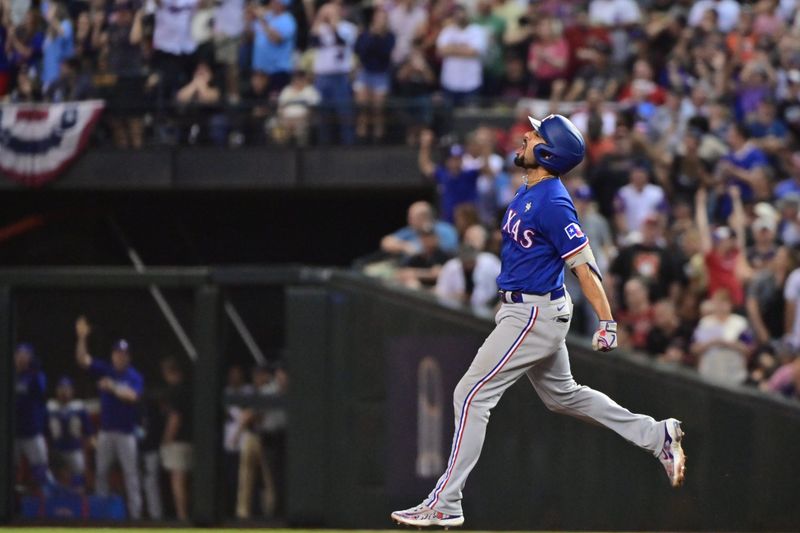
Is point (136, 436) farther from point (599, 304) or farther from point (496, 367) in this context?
point (599, 304)

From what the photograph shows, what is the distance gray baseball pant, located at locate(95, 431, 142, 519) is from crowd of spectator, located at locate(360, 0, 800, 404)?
8.54 feet

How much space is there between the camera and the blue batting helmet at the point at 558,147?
23.9 feet

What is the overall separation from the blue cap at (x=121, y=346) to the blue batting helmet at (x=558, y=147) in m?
3.91

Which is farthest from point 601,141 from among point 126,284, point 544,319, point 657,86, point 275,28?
point 544,319

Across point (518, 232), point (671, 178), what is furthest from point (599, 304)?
point (671, 178)

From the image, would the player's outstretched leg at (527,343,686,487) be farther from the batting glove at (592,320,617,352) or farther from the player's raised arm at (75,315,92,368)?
the player's raised arm at (75,315,92,368)

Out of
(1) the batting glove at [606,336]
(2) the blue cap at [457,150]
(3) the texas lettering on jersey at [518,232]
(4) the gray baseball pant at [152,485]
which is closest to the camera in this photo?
(1) the batting glove at [606,336]

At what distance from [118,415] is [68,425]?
0.36 metres

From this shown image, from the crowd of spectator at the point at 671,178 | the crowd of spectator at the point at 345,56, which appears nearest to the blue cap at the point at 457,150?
the crowd of spectator at the point at 671,178

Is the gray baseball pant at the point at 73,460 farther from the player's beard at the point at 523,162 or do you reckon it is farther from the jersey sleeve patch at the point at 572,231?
the jersey sleeve patch at the point at 572,231

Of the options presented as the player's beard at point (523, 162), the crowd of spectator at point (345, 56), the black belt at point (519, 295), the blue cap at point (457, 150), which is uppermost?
the crowd of spectator at point (345, 56)

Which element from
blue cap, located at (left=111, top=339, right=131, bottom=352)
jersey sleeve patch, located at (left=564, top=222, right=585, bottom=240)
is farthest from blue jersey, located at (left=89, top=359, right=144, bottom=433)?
jersey sleeve patch, located at (left=564, top=222, right=585, bottom=240)

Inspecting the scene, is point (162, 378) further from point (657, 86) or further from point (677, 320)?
point (657, 86)

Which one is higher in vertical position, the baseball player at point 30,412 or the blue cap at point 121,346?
the blue cap at point 121,346
